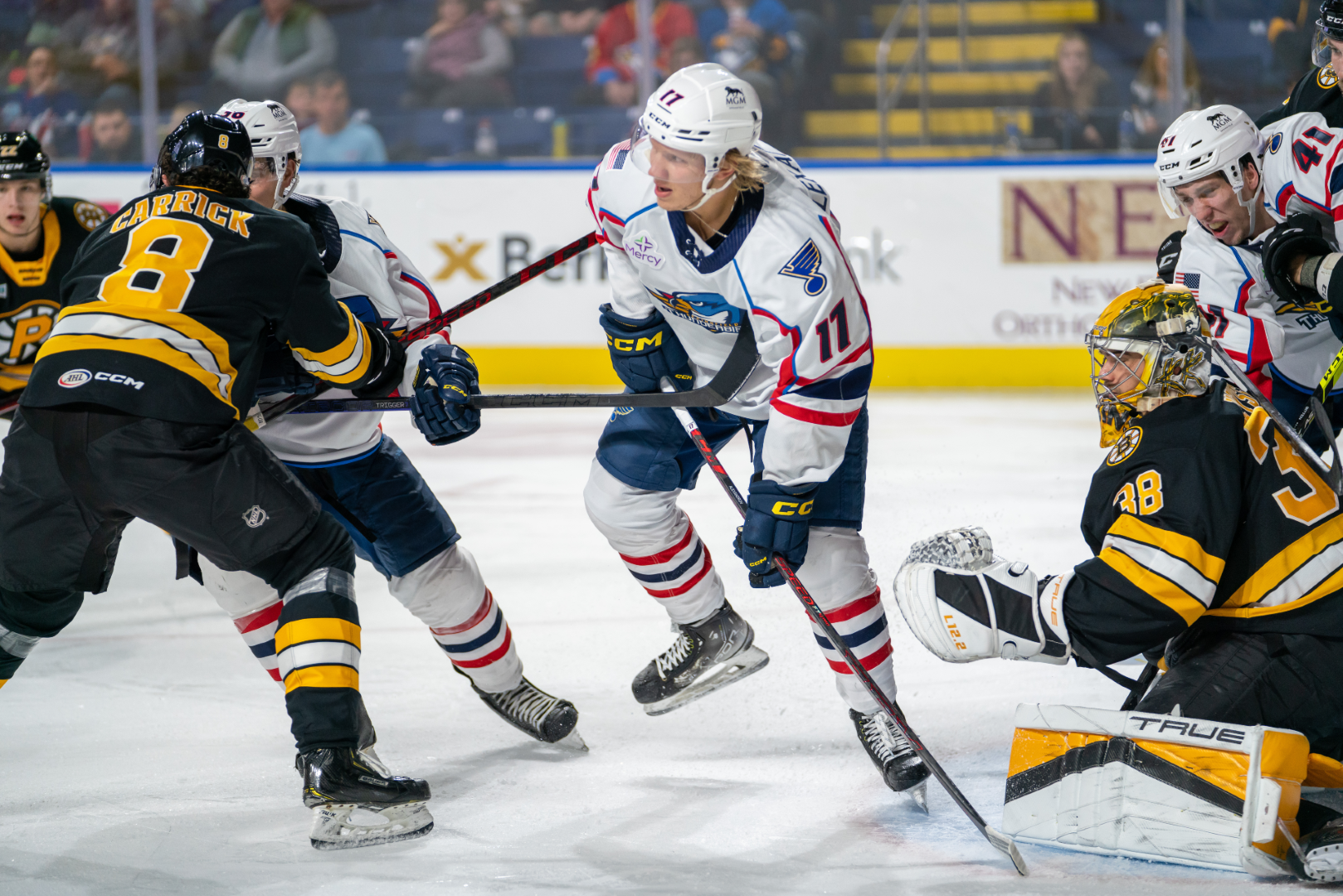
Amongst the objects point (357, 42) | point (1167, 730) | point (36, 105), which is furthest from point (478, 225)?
point (1167, 730)

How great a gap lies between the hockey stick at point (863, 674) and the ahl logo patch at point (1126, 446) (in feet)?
1.84

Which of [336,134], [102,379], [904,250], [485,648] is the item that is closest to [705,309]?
[485,648]

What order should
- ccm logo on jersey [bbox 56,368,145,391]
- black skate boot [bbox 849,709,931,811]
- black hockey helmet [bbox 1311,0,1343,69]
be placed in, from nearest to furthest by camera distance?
ccm logo on jersey [bbox 56,368,145,391], black skate boot [bbox 849,709,931,811], black hockey helmet [bbox 1311,0,1343,69]

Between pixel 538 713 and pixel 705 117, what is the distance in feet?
3.91

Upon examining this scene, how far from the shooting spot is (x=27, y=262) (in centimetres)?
372

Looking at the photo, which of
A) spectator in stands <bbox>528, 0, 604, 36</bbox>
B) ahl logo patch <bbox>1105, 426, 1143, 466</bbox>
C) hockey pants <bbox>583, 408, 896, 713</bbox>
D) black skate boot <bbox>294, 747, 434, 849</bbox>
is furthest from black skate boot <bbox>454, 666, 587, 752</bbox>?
spectator in stands <bbox>528, 0, 604, 36</bbox>

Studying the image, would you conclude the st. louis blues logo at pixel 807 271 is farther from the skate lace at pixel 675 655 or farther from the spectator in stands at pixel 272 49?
the spectator in stands at pixel 272 49

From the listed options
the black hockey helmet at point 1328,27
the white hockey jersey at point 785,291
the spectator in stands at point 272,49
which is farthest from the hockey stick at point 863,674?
the spectator in stands at point 272,49

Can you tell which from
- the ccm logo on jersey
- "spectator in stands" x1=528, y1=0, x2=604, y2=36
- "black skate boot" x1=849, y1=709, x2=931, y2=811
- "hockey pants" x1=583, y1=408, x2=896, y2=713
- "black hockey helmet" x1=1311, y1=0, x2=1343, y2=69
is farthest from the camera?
"spectator in stands" x1=528, y1=0, x2=604, y2=36

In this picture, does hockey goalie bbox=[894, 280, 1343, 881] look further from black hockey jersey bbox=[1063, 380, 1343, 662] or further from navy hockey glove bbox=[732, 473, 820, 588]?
navy hockey glove bbox=[732, 473, 820, 588]

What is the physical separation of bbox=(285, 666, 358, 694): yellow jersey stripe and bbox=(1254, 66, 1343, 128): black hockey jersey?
228 cm

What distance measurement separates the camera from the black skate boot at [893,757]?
2.52 m

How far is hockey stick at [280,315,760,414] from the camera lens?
8.73ft

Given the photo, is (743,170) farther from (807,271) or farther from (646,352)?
(646,352)
